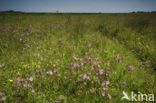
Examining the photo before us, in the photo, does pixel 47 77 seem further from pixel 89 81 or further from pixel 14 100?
pixel 89 81

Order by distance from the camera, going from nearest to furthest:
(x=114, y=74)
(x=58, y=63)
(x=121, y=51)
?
(x=114, y=74) → (x=58, y=63) → (x=121, y=51)

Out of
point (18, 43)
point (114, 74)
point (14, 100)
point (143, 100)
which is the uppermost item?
point (18, 43)

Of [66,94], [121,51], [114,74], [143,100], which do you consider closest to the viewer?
[143,100]

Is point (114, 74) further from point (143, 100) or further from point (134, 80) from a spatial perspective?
point (143, 100)

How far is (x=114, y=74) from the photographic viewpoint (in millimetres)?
2295

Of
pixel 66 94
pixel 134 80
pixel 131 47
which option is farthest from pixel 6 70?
pixel 131 47

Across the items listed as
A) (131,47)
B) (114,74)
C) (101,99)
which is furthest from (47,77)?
(131,47)

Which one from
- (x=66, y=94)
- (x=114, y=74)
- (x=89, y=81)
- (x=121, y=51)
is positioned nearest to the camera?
(x=66, y=94)

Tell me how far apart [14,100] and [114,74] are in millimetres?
1963

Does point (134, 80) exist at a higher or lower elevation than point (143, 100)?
higher

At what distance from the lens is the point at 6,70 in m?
2.36

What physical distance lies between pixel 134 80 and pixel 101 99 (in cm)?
94

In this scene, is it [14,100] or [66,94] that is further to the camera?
[66,94]

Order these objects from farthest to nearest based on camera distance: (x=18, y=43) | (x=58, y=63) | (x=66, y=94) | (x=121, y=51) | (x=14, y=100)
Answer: (x=18, y=43)
(x=121, y=51)
(x=58, y=63)
(x=66, y=94)
(x=14, y=100)
